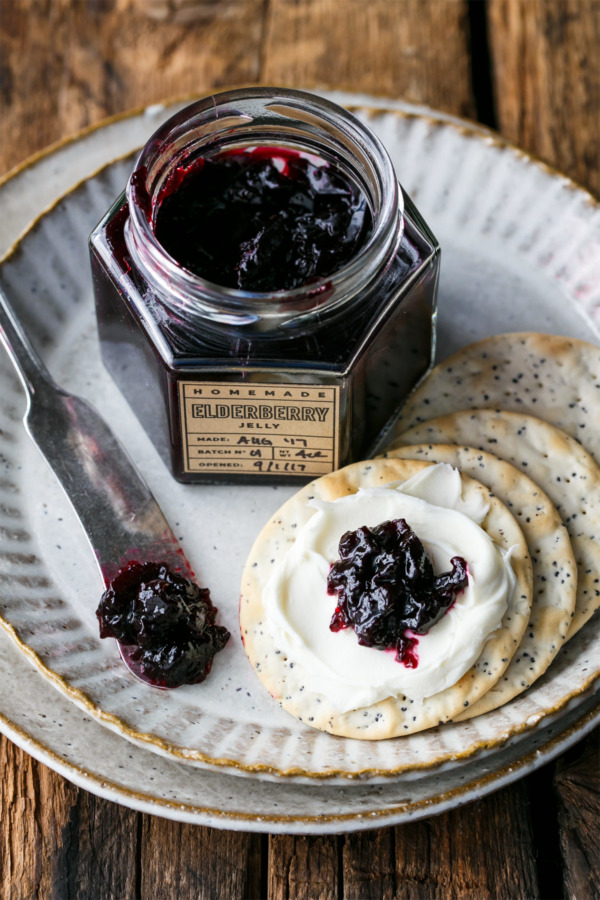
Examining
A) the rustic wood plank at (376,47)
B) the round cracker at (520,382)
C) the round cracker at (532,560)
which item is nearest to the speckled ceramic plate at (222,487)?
the round cracker at (532,560)

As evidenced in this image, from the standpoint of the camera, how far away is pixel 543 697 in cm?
179

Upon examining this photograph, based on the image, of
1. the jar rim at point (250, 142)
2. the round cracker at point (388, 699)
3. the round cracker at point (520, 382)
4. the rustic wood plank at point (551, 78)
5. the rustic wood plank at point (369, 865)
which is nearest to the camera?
the jar rim at point (250, 142)

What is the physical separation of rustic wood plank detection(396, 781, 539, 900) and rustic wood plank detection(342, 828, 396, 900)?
0.7 inches

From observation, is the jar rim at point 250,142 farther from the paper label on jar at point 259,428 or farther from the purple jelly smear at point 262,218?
the paper label on jar at point 259,428

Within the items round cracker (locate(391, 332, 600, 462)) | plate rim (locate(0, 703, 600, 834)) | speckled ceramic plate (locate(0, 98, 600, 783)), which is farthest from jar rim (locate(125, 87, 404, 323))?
plate rim (locate(0, 703, 600, 834))

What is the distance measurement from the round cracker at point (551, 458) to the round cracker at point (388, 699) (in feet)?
0.40

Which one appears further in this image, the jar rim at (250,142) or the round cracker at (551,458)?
the round cracker at (551,458)

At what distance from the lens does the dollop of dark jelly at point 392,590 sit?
5.72ft

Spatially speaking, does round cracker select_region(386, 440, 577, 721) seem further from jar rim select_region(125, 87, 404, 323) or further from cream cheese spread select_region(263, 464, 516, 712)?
jar rim select_region(125, 87, 404, 323)

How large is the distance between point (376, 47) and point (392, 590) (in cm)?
164

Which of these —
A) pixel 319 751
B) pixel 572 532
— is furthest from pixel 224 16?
pixel 319 751

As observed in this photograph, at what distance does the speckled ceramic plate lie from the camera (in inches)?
69.6

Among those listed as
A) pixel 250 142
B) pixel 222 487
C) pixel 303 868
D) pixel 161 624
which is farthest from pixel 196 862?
pixel 250 142

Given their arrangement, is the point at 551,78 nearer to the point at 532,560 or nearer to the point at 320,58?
the point at 320,58
